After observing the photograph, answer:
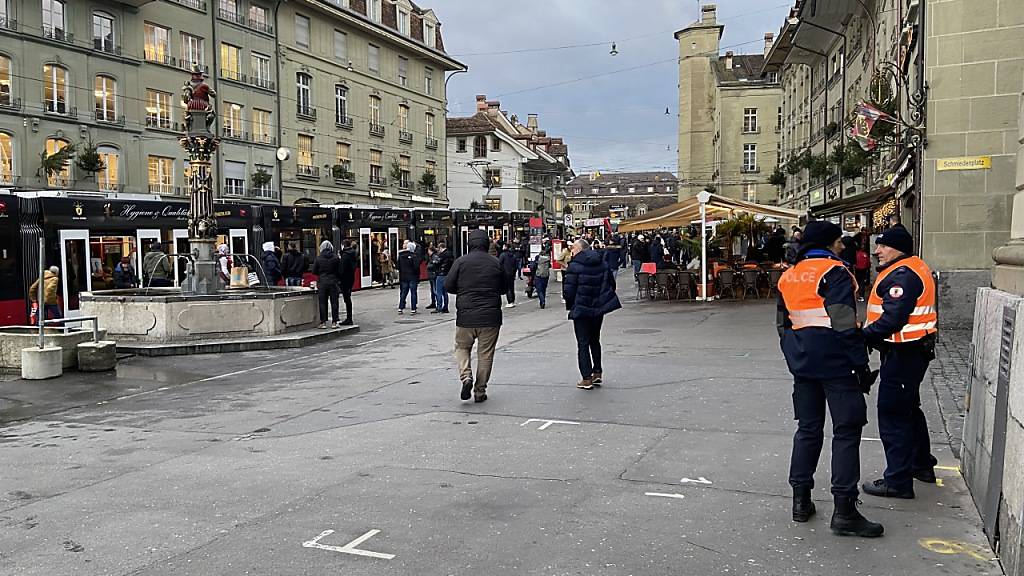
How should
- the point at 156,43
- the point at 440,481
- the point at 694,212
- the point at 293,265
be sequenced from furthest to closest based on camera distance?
1. the point at 156,43
2. the point at 293,265
3. the point at 694,212
4. the point at 440,481

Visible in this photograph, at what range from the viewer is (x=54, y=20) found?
97.7 ft

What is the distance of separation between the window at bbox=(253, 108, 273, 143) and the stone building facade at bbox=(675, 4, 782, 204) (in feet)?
104

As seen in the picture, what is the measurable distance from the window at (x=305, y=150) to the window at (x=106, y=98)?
9891 mm

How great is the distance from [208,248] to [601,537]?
13484mm

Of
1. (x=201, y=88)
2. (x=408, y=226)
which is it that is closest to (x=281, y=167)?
(x=408, y=226)

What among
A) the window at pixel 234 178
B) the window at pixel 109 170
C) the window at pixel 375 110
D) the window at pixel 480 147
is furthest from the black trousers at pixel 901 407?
the window at pixel 480 147

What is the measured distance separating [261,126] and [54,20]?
10.4m

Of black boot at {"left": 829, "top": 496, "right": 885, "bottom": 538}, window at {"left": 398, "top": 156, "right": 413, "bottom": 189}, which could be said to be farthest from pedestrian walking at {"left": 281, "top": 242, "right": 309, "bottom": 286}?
window at {"left": 398, "top": 156, "right": 413, "bottom": 189}

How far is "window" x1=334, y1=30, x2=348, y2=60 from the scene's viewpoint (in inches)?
1686

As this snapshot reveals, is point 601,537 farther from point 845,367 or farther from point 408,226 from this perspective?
point 408,226

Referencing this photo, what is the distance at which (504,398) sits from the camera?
9.09 meters

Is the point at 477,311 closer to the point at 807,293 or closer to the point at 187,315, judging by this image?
the point at 807,293

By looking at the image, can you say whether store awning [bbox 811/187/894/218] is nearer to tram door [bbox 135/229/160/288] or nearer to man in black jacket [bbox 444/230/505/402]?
man in black jacket [bbox 444/230/505/402]

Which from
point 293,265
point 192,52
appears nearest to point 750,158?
point 192,52
